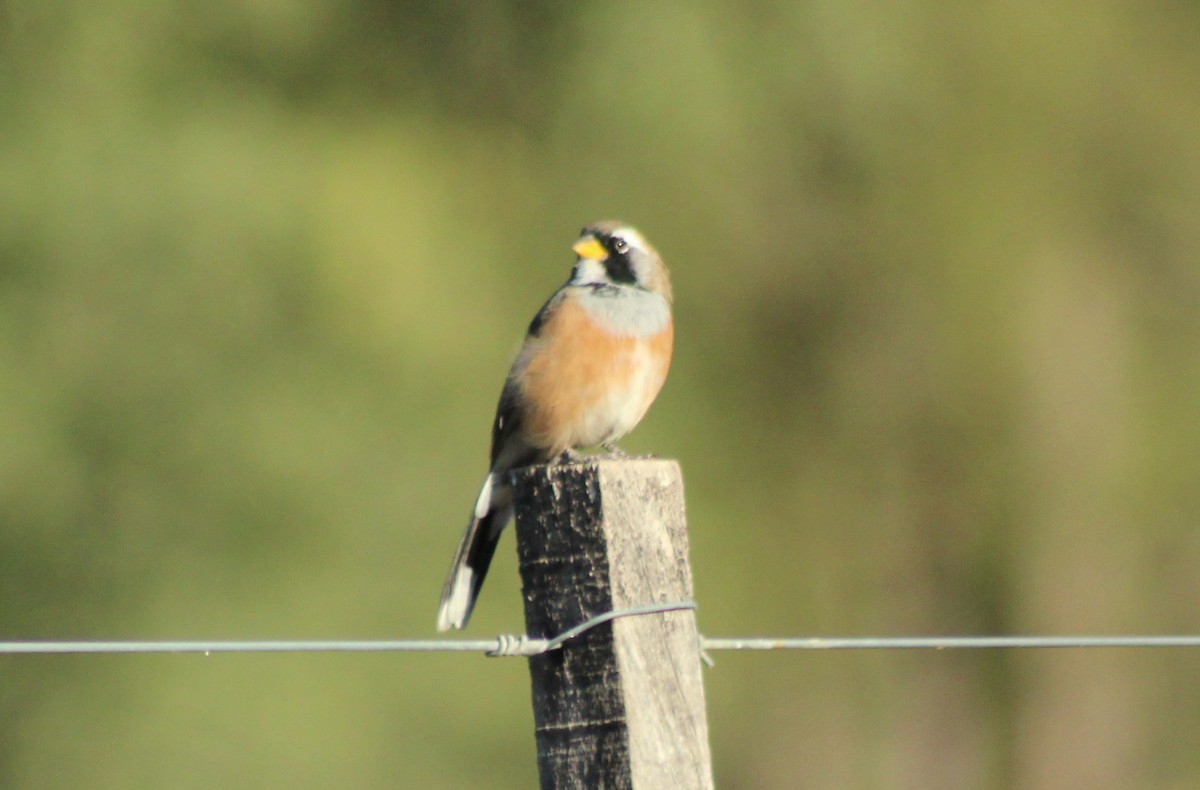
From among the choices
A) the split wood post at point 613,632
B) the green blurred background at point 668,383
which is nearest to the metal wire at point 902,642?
the split wood post at point 613,632

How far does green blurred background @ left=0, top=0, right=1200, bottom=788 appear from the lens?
10.4 m

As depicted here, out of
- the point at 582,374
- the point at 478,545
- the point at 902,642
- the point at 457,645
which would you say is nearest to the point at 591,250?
the point at 582,374

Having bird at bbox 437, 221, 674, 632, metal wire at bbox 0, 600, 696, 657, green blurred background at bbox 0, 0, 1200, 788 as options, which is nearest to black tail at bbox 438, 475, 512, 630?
bird at bbox 437, 221, 674, 632

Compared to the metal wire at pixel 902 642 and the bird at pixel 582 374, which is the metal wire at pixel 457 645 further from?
the bird at pixel 582 374

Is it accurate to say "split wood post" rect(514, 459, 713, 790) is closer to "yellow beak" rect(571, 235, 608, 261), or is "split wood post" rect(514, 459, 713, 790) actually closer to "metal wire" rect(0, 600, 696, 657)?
"metal wire" rect(0, 600, 696, 657)

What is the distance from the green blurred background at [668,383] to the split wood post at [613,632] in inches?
300

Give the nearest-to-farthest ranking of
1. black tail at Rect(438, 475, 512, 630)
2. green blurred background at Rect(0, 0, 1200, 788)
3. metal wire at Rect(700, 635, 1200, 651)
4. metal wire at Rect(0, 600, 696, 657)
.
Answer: metal wire at Rect(0, 600, 696, 657), metal wire at Rect(700, 635, 1200, 651), black tail at Rect(438, 475, 512, 630), green blurred background at Rect(0, 0, 1200, 788)

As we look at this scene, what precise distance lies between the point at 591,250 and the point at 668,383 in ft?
20.3

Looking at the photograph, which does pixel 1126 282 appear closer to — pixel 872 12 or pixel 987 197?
pixel 987 197

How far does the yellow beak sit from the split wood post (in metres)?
2.93

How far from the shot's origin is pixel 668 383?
11820 mm

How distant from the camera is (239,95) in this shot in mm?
11203

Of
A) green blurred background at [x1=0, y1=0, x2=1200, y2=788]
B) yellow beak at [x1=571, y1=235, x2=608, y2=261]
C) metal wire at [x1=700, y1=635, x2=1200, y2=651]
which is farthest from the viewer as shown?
green blurred background at [x1=0, y1=0, x2=1200, y2=788]

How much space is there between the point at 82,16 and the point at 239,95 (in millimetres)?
1141
